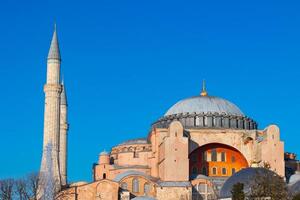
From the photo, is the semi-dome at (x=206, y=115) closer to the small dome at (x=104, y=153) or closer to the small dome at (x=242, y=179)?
the small dome at (x=104, y=153)

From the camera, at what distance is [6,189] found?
155ft

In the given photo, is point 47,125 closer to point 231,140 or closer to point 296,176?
point 231,140

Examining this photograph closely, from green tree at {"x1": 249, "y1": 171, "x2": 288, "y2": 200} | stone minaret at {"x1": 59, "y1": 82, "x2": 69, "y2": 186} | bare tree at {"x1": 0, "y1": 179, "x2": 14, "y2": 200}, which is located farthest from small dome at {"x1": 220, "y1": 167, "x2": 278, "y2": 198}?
stone minaret at {"x1": 59, "y1": 82, "x2": 69, "y2": 186}

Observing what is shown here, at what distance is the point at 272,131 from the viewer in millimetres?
47750

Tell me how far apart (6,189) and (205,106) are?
14.9 m

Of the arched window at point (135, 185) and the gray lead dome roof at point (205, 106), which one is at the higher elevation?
the gray lead dome roof at point (205, 106)

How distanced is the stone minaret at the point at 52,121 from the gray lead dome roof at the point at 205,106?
8109 mm

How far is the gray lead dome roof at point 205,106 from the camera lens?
169 feet

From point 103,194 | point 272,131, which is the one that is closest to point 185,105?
point 272,131

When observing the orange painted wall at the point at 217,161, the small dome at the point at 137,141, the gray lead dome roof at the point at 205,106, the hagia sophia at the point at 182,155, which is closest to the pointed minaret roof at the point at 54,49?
the hagia sophia at the point at 182,155

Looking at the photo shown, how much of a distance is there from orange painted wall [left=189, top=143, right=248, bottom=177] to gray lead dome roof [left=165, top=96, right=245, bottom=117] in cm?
290

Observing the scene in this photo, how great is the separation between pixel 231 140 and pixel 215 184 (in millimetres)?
3598

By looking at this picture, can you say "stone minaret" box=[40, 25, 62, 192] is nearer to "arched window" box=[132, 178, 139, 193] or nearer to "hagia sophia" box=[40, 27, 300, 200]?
"hagia sophia" box=[40, 27, 300, 200]

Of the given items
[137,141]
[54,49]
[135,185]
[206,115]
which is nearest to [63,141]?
[137,141]
